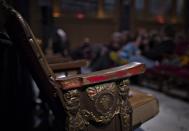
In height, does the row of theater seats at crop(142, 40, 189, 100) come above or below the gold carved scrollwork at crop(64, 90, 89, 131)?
below

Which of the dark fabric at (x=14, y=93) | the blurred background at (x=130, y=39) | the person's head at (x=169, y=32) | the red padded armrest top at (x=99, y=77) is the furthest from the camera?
the person's head at (x=169, y=32)

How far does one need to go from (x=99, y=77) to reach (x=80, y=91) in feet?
0.37

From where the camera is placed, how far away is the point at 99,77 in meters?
1.36

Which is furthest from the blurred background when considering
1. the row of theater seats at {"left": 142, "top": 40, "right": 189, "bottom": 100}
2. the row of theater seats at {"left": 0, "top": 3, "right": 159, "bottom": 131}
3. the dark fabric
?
the row of theater seats at {"left": 0, "top": 3, "right": 159, "bottom": 131}

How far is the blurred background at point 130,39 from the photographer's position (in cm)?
279

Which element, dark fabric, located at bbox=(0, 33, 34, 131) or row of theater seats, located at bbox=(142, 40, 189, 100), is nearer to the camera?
dark fabric, located at bbox=(0, 33, 34, 131)

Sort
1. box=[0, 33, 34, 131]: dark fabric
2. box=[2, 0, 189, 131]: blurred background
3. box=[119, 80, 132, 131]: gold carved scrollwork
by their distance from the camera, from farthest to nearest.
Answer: box=[2, 0, 189, 131]: blurred background < box=[0, 33, 34, 131]: dark fabric < box=[119, 80, 132, 131]: gold carved scrollwork

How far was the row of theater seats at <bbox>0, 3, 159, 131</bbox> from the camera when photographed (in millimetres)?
1271

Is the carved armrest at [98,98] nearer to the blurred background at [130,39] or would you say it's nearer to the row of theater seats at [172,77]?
the blurred background at [130,39]

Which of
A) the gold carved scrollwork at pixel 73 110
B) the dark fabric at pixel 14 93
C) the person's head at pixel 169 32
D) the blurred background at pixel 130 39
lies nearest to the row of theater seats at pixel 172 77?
the blurred background at pixel 130 39

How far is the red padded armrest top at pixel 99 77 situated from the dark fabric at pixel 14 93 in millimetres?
745

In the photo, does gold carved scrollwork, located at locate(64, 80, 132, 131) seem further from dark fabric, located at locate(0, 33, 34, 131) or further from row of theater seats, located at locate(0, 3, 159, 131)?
dark fabric, located at locate(0, 33, 34, 131)

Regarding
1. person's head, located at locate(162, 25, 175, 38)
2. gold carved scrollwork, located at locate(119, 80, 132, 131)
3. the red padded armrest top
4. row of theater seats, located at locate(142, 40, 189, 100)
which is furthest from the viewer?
person's head, located at locate(162, 25, 175, 38)

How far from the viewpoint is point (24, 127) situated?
2236 millimetres
